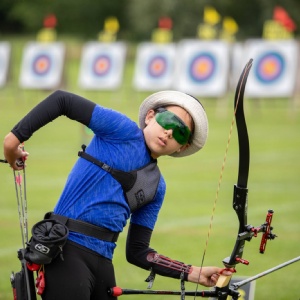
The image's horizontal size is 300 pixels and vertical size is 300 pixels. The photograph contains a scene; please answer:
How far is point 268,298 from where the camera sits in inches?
217

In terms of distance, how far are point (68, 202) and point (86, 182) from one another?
10 centimetres

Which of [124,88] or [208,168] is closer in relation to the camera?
[208,168]

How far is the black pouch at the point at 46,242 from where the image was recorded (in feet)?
10.6

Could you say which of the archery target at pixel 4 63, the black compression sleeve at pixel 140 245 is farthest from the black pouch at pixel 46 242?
the archery target at pixel 4 63

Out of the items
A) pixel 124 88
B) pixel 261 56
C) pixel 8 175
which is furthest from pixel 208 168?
pixel 124 88

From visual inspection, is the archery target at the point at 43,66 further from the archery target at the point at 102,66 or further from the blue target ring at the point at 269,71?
the blue target ring at the point at 269,71

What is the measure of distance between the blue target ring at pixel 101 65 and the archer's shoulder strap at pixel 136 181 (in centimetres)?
1911

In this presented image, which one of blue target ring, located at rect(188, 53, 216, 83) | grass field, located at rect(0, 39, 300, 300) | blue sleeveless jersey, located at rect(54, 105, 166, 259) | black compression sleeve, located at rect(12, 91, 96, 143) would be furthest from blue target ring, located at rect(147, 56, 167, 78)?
black compression sleeve, located at rect(12, 91, 96, 143)

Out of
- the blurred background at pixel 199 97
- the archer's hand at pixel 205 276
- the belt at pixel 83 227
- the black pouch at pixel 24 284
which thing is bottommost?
the black pouch at pixel 24 284

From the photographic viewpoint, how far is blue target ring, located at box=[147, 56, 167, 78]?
853 inches

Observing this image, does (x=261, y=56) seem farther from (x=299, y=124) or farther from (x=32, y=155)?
(x=32, y=155)

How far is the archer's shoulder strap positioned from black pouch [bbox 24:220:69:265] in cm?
26

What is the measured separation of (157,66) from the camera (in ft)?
71.9

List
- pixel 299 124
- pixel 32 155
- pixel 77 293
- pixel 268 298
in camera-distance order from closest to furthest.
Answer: pixel 77 293, pixel 268 298, pixel 32 155, pixel 299 124
